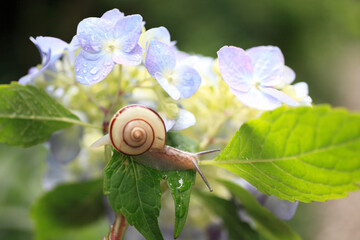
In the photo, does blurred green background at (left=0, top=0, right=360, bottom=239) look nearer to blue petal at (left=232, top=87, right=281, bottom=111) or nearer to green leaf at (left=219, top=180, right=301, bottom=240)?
green leaf at (left=219, top=180, right=301, bottom=240)

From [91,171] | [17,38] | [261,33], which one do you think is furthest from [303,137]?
[17,38]

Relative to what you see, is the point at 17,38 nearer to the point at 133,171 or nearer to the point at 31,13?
the point at 31,13

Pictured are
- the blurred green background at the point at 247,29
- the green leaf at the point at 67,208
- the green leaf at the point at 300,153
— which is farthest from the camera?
the blurred green background at the point at 247,29


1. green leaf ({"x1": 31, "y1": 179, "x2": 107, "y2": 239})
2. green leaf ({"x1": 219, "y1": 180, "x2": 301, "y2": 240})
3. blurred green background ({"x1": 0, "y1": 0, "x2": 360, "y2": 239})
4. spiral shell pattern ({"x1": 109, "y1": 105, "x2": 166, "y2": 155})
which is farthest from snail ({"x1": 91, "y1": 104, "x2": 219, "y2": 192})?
blurred green background ({"x1": 0, "y1": 0, "x2": 360, "y2": 239})

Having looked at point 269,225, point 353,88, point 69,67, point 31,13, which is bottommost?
point 353,88

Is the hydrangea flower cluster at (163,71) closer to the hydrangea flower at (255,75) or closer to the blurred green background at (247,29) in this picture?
the hydrangea flower at (255,75)

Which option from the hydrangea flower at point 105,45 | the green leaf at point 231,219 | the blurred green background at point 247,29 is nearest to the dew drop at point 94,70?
the hydrangea flower at point 105,45
